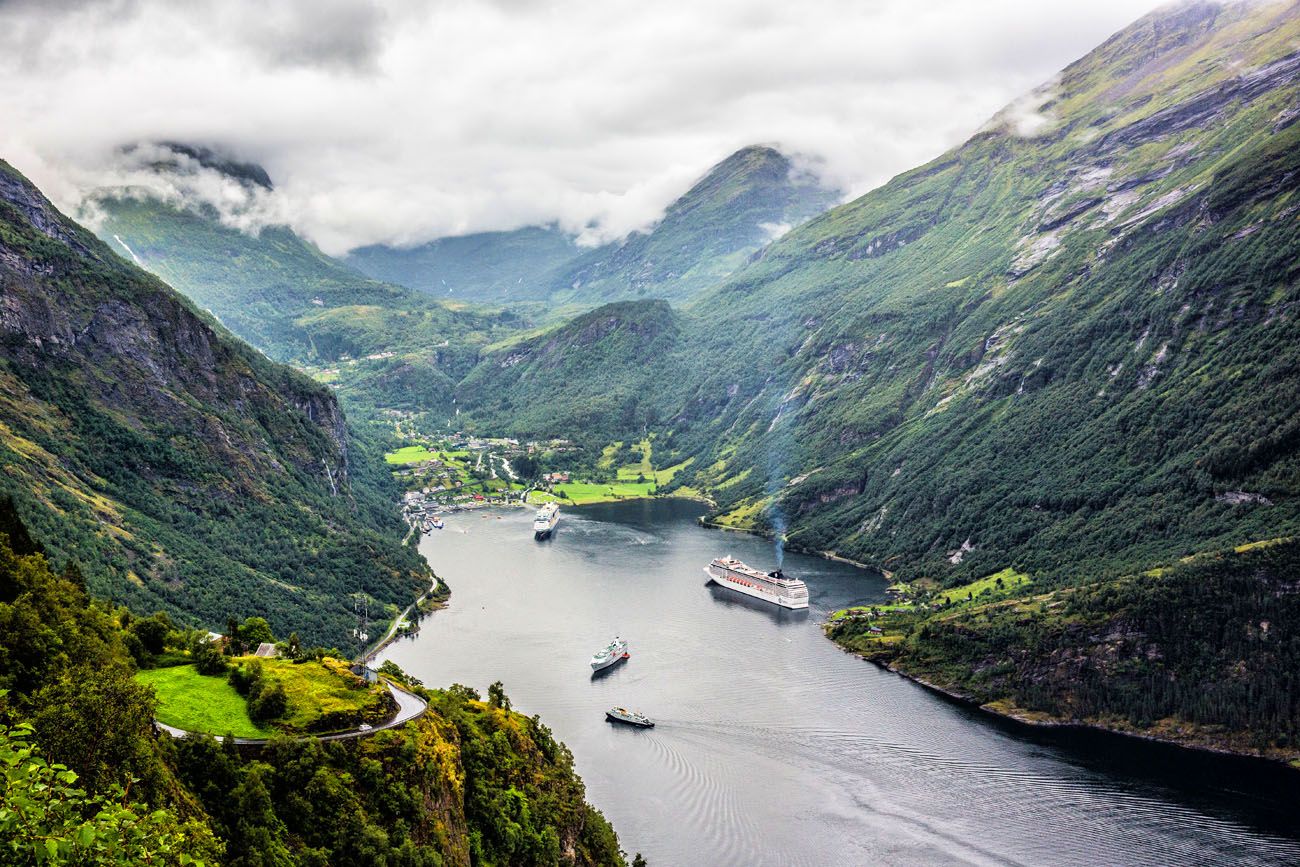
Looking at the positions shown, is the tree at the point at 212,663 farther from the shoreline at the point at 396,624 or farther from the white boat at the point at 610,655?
the white boat at the point at 610,655

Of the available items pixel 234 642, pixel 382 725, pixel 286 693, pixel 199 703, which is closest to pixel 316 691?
pixel 286 693

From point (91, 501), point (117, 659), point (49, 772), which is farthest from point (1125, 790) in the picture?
point (91, 501)

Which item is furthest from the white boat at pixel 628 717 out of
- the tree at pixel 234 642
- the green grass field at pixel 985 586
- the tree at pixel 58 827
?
the tree at pixel 58 827

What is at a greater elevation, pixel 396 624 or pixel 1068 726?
pixel 396 624

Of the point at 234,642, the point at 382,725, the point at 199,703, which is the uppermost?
the point at 234,642

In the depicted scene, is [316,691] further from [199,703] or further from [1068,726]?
[1068,726]

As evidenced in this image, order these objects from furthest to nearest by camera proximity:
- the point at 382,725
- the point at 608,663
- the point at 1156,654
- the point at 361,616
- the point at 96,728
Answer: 1. the point at 361,616
2. the point at 608,663
3. the point at 1156,654
4. the point at 382,725
5. the point at 96,728
